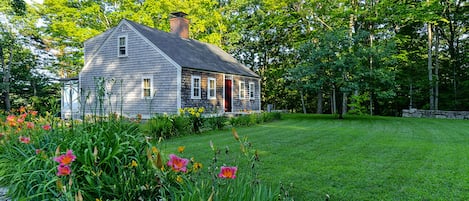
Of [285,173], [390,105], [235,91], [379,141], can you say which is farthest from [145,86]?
[390,105]

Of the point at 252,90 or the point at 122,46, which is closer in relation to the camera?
the point at 122,46

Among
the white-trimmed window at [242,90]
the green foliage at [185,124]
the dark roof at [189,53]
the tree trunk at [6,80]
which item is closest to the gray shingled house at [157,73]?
the dark roof at [189,53]

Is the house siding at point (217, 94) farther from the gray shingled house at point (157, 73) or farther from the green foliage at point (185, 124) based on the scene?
the green foliage at point (185, 124)

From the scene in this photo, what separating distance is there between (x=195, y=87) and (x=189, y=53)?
2.09 meters

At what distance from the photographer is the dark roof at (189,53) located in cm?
1404

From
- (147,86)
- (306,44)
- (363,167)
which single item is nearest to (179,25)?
(147,86)

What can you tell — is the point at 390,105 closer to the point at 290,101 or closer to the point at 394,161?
the point at 290,101

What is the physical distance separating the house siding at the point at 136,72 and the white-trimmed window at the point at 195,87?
92 cm

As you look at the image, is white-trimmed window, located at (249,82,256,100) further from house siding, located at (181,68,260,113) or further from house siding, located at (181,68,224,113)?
house siding, located at (181,68,224,113)

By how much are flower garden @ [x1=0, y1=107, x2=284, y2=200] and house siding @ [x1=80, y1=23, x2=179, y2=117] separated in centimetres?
954

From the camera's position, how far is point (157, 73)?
13.9 metres

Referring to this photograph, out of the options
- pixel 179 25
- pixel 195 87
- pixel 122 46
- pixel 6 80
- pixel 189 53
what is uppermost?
pixel 179 25

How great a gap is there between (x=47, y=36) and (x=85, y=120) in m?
23.5

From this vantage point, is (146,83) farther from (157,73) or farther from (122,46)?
(122,46)
